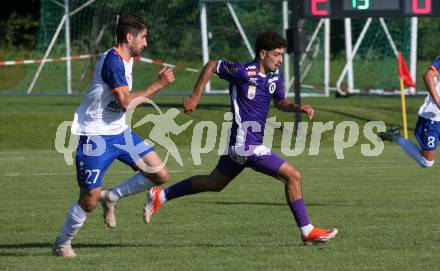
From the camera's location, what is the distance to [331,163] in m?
20.1

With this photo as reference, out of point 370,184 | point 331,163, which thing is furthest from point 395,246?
point 331,163

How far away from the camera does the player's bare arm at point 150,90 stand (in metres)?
8.87

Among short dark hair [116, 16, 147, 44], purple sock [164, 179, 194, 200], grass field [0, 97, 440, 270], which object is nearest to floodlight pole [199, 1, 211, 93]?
grass field [0, 97, 440, 270]

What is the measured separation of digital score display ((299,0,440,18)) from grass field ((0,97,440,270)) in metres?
2.87

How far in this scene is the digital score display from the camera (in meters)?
22.8

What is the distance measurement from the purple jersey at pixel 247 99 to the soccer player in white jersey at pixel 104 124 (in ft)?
3.04

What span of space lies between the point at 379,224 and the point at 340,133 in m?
14.7

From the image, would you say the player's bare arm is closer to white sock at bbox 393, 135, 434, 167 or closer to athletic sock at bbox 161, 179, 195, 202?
athletic sock at bbox 161, 179, 195, 202

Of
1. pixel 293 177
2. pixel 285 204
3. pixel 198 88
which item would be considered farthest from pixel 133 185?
pixel 285 204

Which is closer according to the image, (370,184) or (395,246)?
(395,246)

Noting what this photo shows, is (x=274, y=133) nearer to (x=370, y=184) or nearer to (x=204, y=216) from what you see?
(x=370, y=184)

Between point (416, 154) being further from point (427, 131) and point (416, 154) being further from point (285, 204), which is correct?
point (285, 204)

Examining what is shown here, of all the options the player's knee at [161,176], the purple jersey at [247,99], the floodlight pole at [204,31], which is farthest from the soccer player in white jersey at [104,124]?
the floodlight pole at [204,31]

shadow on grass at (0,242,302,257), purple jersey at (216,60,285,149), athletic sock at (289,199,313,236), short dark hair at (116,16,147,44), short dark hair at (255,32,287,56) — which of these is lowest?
shadow on grass at (0,242,302,257)
